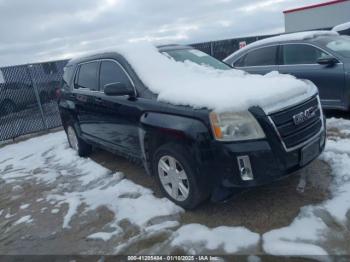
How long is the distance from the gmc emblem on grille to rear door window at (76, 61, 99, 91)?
298cm

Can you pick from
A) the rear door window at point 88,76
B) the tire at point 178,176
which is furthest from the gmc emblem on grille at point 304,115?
the rear door window at point 88,76

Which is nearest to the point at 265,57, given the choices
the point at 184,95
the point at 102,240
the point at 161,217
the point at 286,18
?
the point at 184,95

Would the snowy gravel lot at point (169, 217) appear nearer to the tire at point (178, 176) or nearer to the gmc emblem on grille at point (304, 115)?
the tire at point (178, 176)

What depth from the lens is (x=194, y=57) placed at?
5031mm

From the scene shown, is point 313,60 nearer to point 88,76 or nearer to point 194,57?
point 194,57

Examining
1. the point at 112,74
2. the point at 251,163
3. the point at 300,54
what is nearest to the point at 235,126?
the point at 251,163

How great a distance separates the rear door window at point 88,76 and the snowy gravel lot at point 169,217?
1.35 m

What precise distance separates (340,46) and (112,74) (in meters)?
4.35

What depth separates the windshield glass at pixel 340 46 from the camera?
20.8ft

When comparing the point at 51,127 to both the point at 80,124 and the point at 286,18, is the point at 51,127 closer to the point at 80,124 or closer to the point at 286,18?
the point at 80,124

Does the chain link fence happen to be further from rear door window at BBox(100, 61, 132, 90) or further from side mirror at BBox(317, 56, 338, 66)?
side mirror at BBox(317, 56, 338, 66)

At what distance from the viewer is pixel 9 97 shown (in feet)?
29.9

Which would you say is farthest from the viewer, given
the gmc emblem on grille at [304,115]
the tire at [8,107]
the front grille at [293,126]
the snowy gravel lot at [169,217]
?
the tire at [8,107]

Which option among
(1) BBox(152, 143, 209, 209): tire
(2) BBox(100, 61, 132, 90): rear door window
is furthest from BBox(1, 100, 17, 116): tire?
(1) BBox(152, 143, 209, 209): tire
